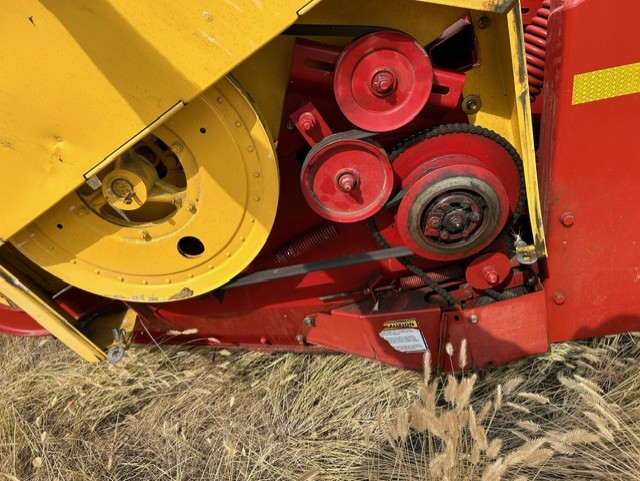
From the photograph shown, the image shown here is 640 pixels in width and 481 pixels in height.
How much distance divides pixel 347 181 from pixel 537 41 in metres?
0.92

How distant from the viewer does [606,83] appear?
1863mm

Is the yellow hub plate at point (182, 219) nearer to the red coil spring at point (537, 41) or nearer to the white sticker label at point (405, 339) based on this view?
the white sticker label at point (405, 339)

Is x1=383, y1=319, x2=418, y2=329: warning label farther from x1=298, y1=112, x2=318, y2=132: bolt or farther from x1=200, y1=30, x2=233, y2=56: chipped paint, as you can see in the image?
x1=200, y1=30, x2=233, y2=56: chipped paint

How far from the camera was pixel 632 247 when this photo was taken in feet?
6.96

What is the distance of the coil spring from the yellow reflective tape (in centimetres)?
104

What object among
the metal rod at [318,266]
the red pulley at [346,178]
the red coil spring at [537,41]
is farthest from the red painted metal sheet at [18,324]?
the red coil spring at [537,41]

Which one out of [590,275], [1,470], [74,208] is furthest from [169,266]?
[590,275]

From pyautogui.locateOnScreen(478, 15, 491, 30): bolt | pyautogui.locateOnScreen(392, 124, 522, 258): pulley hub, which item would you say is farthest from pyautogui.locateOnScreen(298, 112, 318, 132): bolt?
pyautogui.locateOnScreen(478, 15, 491, 30): bolt

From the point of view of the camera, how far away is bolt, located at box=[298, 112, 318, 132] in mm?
1852

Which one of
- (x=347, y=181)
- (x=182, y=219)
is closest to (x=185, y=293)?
(x=182, y=219)

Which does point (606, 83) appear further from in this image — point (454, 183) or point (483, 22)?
point (454, 183)

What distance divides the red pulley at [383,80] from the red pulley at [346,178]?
0.10 metres

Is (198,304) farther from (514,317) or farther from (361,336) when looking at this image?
(514,317)

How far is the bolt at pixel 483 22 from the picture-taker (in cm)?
178
